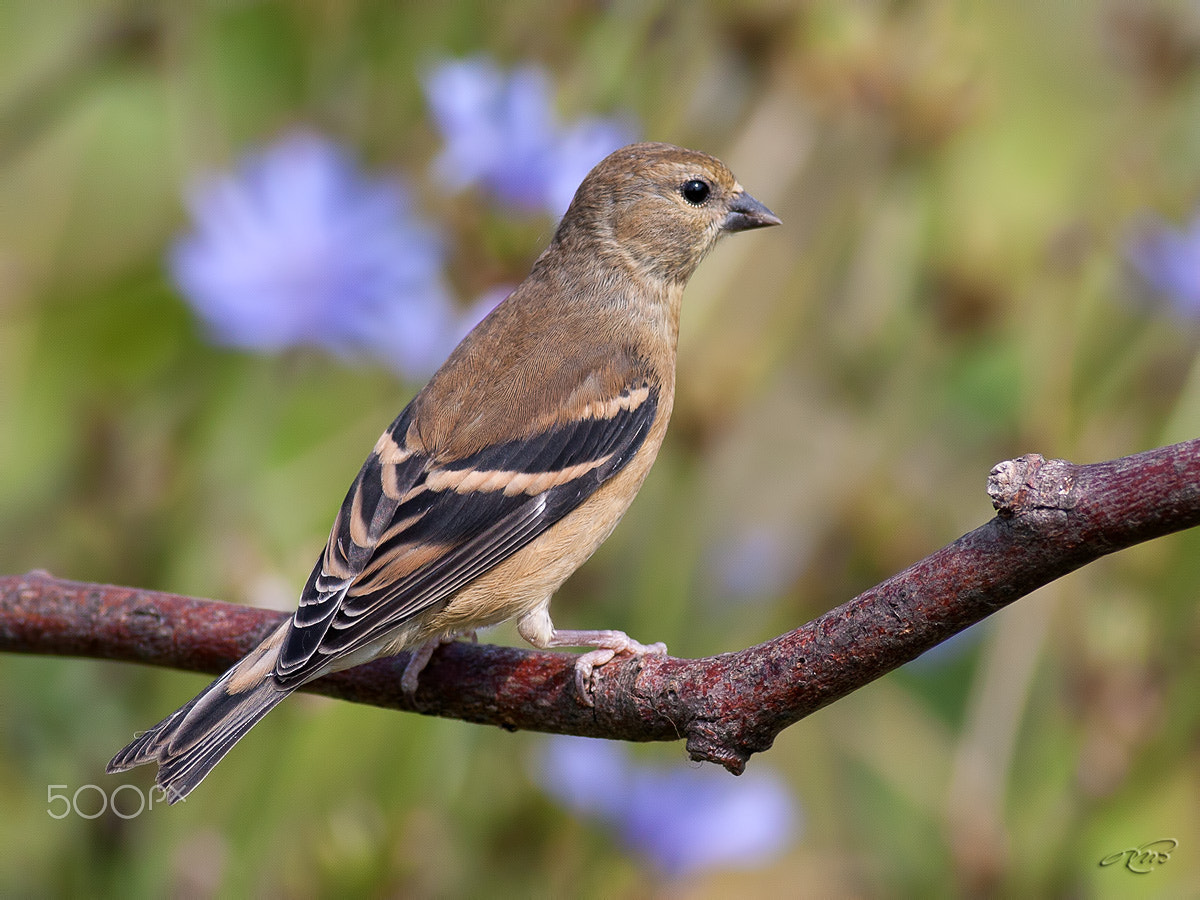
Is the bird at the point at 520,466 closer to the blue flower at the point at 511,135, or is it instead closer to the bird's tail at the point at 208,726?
the bird's tail at the point at 208,726

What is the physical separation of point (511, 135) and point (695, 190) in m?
0.47

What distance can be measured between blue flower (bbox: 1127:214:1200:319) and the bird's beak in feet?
2.79

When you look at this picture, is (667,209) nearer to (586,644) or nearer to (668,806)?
(586,644)

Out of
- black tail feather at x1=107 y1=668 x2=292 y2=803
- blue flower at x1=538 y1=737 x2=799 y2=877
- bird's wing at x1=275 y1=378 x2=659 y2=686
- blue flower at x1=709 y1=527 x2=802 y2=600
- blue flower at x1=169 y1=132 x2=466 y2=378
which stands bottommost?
black tail feather at x1=107 y1=668 x2=292 y2=803

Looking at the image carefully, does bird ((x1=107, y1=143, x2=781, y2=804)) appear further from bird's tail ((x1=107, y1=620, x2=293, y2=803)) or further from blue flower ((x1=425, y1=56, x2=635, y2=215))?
blue flower ((x1=425, y1=56, x2=635, y2=215))

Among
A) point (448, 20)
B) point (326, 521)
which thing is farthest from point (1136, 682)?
point (448, 20)

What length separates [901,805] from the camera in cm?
362

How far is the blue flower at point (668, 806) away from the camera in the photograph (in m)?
2.93

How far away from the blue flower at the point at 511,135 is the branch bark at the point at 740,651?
111cm

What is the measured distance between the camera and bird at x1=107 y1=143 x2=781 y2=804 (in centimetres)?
239

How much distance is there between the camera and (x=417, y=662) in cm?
255

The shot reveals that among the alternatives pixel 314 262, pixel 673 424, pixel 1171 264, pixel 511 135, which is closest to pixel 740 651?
pixel 673 424

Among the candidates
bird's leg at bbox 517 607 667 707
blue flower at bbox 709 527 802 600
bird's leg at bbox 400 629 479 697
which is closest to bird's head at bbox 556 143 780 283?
blue flower at bbox 709 527 802 600
